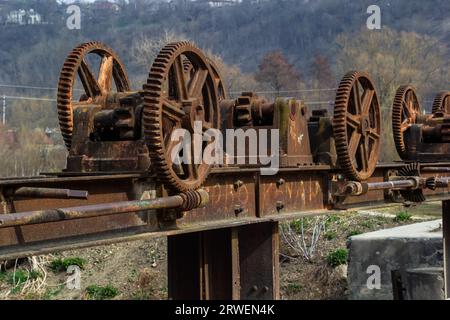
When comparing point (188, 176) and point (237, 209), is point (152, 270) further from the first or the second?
point (188, 176)

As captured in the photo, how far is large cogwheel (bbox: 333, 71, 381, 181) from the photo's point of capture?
866 centimetres

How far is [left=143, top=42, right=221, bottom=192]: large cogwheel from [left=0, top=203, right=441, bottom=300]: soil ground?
12.7 metres

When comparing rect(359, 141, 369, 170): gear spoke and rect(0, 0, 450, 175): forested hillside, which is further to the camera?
rect(0, 0, 450, 175): forested hillside

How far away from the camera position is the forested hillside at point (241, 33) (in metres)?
95.1

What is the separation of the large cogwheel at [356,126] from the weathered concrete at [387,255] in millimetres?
8734

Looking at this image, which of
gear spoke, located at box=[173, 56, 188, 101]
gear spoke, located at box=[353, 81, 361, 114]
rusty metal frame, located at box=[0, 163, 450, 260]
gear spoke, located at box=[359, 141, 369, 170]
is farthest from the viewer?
gear spoke, located at box=[359, 141, 369, 170]

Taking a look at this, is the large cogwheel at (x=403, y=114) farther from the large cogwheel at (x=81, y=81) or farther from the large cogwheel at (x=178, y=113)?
the large cogwheel at (x=178, y=113)

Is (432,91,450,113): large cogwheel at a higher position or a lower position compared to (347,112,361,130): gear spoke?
higher

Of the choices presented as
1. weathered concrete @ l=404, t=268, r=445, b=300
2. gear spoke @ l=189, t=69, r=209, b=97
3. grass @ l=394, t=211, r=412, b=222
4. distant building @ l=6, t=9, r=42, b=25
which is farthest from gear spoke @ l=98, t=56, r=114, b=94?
distant building @ l=6, t=9, r=42, b=25

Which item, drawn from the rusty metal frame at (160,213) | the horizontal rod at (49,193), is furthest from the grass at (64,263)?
the horizontal rod at (49,193)

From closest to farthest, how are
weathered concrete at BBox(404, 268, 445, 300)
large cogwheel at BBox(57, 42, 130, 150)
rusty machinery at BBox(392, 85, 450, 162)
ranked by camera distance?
1. large cogwheel at BBox(57, 42, 130, 150)
2. rusty machinery at BBox(392, 85, 450, 162)
3. weathered concrete at BBox(404, 268, 445, 300)

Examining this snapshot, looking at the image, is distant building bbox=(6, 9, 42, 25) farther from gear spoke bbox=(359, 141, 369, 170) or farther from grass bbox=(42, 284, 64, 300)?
gear spoke bbox=(359, 141, 369, 170)
